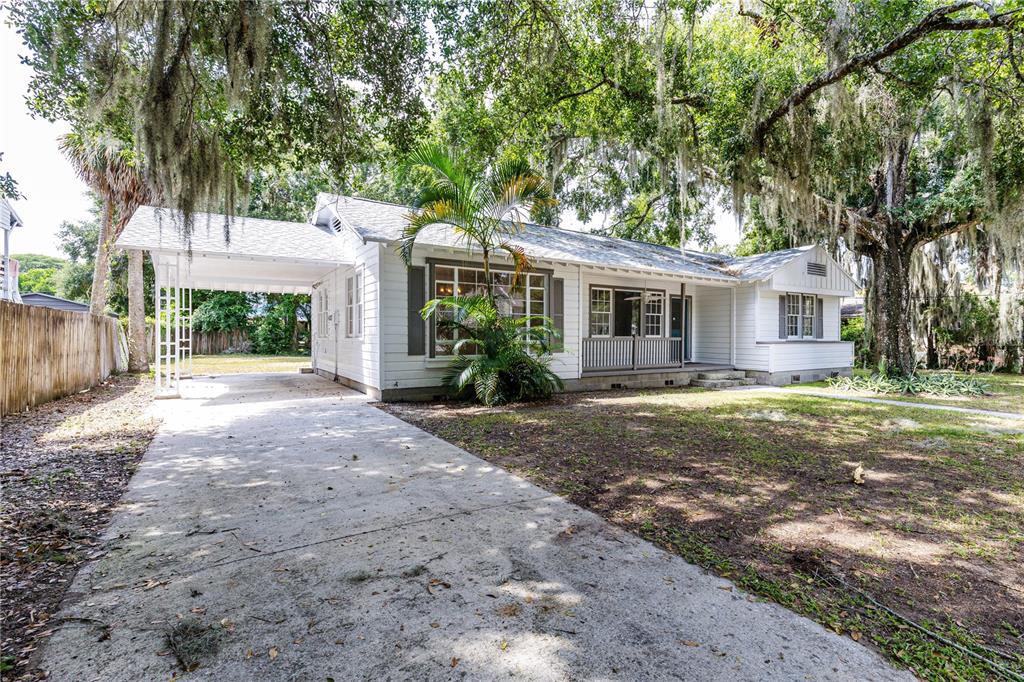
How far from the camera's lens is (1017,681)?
1.76 m

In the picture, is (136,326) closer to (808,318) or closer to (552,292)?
(552,292)

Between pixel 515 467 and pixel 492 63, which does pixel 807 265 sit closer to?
pixel 492 63

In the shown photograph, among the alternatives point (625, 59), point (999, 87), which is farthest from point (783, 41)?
point (999, 87)

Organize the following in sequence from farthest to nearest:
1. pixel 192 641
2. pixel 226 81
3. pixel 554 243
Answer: pixel 554 243 → pixel 226 81 → pixel 192 641

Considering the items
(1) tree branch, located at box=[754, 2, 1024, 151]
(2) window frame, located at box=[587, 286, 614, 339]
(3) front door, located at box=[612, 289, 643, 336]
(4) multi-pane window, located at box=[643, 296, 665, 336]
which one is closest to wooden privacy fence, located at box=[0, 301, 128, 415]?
(2) window frame, located at box=[587, 286, 614, 339]

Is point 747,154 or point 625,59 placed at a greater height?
point 625,59

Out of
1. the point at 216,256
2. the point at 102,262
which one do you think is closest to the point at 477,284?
the point at 216,256

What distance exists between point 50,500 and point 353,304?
6.99 metres

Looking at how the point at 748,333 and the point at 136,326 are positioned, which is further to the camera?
the point at 136,326

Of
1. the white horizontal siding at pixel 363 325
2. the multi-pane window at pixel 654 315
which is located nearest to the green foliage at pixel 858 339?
the multi-pane window at pixel 654 315

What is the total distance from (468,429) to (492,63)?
16.3 feet

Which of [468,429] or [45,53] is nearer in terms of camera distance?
[45,53]

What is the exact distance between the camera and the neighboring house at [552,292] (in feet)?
28.7

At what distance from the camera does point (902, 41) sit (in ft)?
18.8
